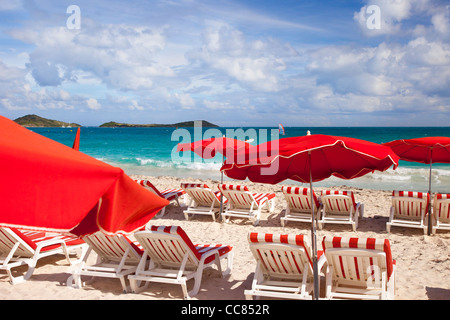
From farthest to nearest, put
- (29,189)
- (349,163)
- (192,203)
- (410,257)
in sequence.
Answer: (192,203)
(410,257)
(349,163)
(29,189)

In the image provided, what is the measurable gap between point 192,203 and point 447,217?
5.43 metres

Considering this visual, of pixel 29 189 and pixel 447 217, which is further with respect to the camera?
pixel 447 217

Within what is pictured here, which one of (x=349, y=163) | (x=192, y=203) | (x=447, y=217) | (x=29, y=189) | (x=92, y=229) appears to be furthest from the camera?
(x=192, y=203)

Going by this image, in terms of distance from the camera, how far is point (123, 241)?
5203 mm

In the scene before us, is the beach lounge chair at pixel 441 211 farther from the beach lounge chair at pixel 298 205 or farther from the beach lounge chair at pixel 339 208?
the beach lounge chair at pixel 298 205

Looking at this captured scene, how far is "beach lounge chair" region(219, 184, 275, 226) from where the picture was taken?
8969 mm

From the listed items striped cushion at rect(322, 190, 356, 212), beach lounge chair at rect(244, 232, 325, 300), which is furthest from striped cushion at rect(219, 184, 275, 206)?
beach lounge chair at rect(244, 232, 325, 300)

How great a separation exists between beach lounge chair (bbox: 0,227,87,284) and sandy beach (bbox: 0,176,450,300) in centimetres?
19

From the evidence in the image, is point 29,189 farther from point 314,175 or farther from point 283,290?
point 314,175

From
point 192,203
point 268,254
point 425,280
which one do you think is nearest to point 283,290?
point 268,254

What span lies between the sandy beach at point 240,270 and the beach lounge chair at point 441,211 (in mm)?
204

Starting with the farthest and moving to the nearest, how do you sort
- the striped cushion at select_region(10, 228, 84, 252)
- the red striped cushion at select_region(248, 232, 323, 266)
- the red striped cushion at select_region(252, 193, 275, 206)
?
1. the red striped cushion at select_region(252, 193, 275, 206)
2. the striped cushion at select_region(10, 228, 84, 252)
3. the red striped cushion at select_region(248, 232, 323, 266)

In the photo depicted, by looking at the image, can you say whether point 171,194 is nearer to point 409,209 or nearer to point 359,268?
point 409,209

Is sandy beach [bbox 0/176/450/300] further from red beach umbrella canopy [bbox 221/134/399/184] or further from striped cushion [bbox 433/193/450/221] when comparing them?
red beach umbrella canopy [bbox 221/134/399/184]
